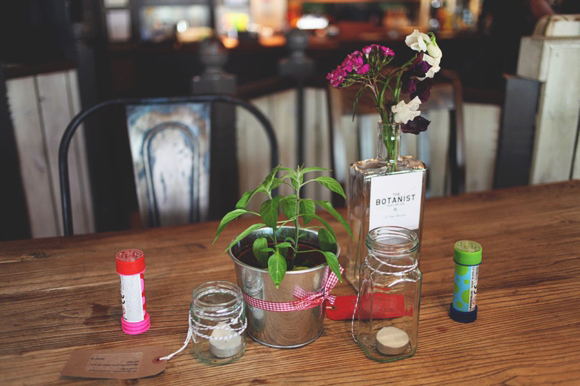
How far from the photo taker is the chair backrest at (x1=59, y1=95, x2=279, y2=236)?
150 centimetres

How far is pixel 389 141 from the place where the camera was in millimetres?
938

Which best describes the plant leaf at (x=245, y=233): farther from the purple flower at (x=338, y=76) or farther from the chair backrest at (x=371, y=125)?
the chair backrest at (x=371, y=125)

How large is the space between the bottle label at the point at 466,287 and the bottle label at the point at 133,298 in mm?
501

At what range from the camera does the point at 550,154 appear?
1996 mm

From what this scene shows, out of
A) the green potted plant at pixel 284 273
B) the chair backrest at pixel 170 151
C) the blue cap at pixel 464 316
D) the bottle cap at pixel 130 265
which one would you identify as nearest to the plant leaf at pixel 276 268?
the green potted plant at pixel 284 273

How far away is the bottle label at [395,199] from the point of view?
0.97m

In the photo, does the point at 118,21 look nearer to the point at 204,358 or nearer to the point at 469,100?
the point at 469,100

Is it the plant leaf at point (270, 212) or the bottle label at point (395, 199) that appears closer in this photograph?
the plant leaf at point (270, 212)

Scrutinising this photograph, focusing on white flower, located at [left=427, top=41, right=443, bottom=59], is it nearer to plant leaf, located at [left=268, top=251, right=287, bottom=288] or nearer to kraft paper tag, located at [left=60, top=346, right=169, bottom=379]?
plant leaf, located at [left=268, top=251, right=287, bottom=288]

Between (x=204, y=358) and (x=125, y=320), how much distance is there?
0.51 feet

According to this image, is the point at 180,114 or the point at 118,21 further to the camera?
the point at 118,21

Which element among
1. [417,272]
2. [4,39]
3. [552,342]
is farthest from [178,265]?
[4,39]

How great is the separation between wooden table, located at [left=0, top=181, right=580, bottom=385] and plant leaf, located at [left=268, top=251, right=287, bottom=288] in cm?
14

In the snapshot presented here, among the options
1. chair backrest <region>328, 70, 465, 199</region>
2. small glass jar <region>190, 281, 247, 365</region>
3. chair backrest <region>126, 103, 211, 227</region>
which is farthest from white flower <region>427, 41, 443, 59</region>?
chair backrest <region>126, 103, 211, 227</region>
